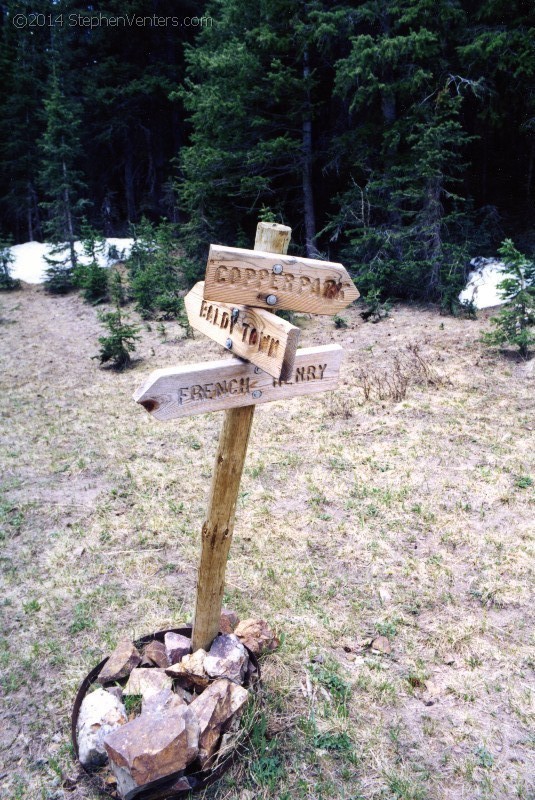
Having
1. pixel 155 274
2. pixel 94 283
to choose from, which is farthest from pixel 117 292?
pixel 94 283

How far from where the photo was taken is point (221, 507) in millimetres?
2873

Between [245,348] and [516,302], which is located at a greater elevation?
[245,348]

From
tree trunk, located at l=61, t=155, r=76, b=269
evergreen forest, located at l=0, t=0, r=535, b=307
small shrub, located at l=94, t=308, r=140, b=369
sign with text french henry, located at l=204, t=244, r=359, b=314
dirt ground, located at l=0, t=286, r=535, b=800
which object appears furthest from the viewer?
tree trunk, located at l=61, t=155, r=76, b=269

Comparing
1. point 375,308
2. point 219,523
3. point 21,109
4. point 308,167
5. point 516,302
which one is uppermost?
point 21,109

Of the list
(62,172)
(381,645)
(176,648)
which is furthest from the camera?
(62,172)

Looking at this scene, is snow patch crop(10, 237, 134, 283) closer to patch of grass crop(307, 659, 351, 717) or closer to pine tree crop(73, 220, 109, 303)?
pine tree crop(73, 220, 109, 303)

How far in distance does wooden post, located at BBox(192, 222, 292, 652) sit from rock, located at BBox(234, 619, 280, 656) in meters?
0.28

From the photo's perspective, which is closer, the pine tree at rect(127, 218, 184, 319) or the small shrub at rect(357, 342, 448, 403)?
the small shrub at rect(357, 342, 448, 403)

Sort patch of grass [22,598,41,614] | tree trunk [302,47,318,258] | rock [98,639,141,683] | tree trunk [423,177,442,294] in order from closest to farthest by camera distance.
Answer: rock [98,639,141,683]
patch of grass [22,598,41,614]
tree trunk [423,177,442,294]
tree trunk [302,47,318,258]

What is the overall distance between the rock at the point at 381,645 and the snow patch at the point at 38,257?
54.9ft

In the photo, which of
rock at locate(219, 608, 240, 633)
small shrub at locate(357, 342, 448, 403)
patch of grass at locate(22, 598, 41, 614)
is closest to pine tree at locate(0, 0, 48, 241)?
small shrub at locate(357, 342, 448, 403)

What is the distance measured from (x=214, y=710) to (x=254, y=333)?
1962 mm

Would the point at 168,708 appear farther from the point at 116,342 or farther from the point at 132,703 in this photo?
the point at 116,342

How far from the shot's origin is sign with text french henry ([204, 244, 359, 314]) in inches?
82.3
